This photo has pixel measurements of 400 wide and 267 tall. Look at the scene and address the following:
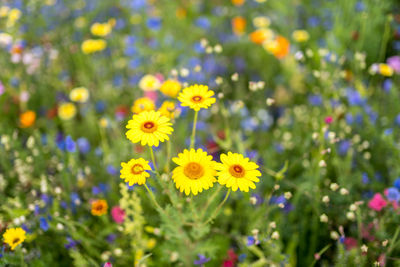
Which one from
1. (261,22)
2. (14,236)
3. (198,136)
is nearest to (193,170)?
(14,236)

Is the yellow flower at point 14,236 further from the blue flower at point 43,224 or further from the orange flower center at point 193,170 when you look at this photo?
the orange flower center at point 193,170

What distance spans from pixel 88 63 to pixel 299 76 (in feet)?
6.53

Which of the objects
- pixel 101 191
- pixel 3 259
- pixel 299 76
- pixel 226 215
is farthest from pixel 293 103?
pixel 3 259

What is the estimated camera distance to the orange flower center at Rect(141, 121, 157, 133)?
1.27m

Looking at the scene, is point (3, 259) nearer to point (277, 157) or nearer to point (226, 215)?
point (226, 215)

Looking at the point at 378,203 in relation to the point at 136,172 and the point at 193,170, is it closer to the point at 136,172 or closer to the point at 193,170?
the point at 193,170

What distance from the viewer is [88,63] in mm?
3361

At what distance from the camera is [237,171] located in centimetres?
Answer: 125

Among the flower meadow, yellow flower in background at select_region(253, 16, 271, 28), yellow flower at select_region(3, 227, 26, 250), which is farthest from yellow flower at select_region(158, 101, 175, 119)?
yellow flower in background at select_region(253, 16, 271, 28)

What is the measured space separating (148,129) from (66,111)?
5.81ft

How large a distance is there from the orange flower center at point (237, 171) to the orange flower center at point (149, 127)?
315mm

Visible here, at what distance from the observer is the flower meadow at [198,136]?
1.57m

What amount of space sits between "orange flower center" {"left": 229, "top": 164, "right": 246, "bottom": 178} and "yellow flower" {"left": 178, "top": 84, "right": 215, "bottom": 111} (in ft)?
0.83

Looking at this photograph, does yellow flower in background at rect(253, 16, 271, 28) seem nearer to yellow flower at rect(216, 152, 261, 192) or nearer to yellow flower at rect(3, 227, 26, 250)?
yellow flower at rect(216, 152, 261, 192)
